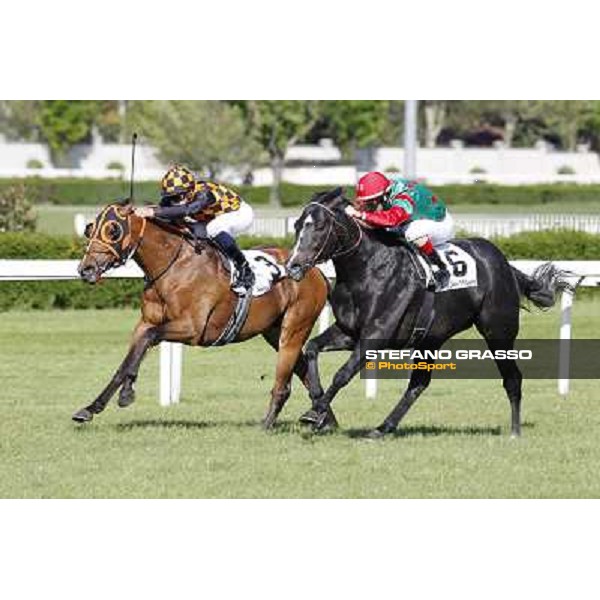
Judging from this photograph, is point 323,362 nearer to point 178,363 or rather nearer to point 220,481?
point 178,363

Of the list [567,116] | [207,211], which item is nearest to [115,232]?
[207,211]

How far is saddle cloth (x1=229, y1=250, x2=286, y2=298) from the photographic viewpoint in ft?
32.0

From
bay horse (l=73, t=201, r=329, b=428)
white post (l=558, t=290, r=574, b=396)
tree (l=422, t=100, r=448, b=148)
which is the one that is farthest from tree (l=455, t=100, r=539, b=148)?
bay horse (l=73, t=201, r=329, b=428)

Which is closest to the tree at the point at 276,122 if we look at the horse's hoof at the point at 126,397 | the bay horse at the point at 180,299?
the bay horse at the point at 180,299

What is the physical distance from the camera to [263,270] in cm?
986

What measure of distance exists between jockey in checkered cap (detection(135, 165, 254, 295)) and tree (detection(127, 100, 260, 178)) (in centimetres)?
3732

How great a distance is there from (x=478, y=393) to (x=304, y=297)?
2.81 m

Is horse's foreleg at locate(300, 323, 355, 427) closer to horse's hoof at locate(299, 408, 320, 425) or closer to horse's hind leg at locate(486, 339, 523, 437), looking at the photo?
horse's hoof at locate(299, 408, 320, 425)

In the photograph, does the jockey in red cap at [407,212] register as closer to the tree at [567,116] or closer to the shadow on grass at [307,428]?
the shadow on grass at [307,428]

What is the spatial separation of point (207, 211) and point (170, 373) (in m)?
1.74

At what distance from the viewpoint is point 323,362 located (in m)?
14.5

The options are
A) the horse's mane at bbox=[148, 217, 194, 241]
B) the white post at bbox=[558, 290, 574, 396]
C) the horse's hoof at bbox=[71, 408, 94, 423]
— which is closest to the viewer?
the horse's hoof at bbox=[71, 408, 94, 423]

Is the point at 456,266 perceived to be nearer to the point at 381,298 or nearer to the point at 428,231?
the point at 428,231

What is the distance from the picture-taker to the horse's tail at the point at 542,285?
1020 cm
